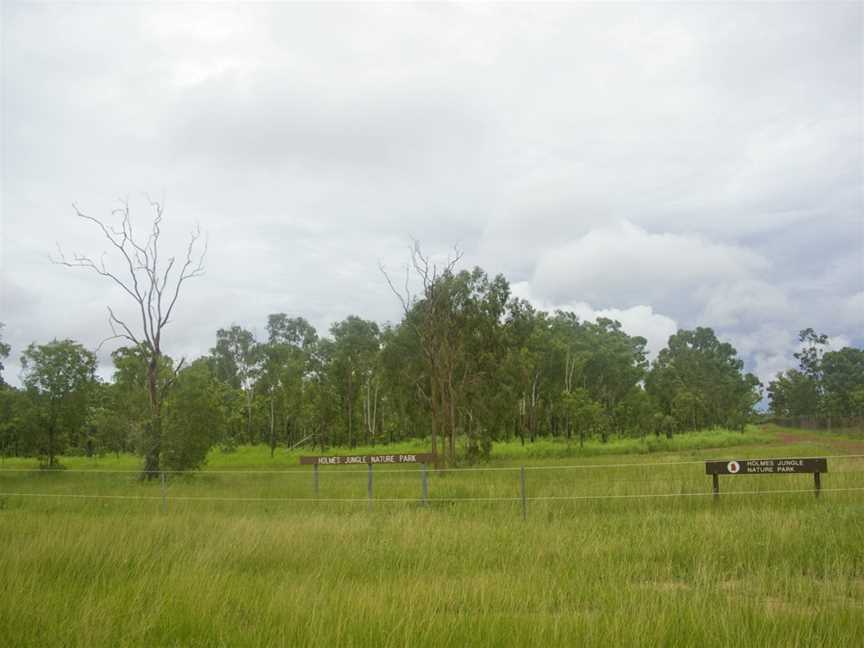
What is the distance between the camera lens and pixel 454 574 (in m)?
8.30

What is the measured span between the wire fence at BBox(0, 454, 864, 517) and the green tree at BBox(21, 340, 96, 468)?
8440 millimetres

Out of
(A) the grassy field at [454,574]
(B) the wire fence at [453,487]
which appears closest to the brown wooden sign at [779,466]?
(B) the wire fence at [453,487]

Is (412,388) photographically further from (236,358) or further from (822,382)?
(822,382)

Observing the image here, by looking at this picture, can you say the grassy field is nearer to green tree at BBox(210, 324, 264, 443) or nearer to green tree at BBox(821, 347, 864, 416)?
green tree at BBox(210, 324, 264, 443)

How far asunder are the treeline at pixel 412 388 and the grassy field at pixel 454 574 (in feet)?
59.8

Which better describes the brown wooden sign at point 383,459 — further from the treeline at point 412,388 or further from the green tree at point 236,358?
the green tree at point 236,358

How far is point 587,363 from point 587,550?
6589 centimetres

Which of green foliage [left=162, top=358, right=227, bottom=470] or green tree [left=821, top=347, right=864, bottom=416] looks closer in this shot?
green foliage [left=162, top=358, right=227, bottom=470]

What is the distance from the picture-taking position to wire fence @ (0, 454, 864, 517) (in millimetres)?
16375

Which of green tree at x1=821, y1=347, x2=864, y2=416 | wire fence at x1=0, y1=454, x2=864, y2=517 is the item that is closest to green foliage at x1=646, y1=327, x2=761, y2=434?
green tree at x1=821, y1=347, x2=864, y2=416

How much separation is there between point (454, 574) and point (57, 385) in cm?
3609

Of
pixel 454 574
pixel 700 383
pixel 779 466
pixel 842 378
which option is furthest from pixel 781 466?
pixel 842 378

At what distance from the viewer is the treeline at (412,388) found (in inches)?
1409

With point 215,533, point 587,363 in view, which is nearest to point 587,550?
point 215,533
